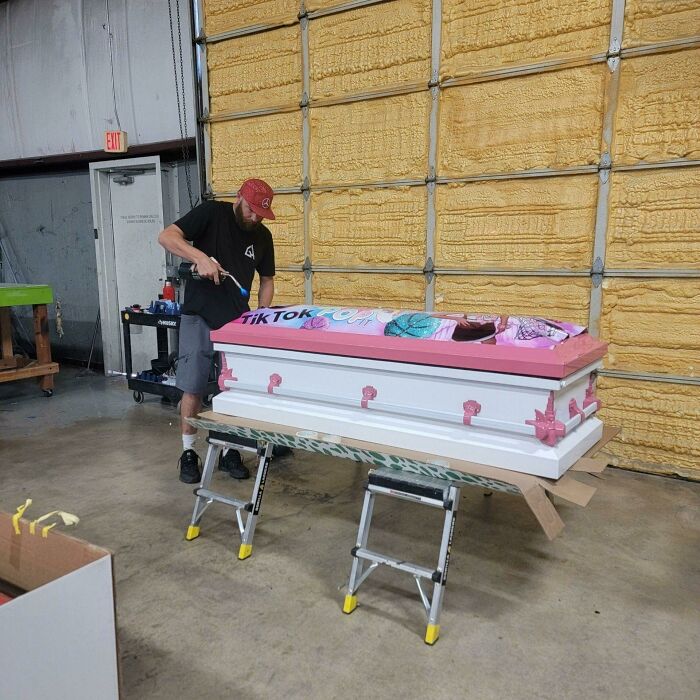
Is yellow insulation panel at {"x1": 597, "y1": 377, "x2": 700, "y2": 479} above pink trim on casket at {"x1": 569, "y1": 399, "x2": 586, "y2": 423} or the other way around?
the other way around

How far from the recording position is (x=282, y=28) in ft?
14.4

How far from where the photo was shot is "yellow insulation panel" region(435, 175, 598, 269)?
3.52 metres

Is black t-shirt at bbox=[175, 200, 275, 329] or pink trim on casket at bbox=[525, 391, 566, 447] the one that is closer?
pink trim on casket at bbox=[525, 391, 566, 447]

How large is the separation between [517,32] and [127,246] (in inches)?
170

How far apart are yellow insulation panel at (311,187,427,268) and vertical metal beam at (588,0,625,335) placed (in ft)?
3.70

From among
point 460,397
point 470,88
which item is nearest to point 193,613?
point 460,397

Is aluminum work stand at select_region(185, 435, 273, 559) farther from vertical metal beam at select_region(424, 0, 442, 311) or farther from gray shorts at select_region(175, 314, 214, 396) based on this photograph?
vertical metal beam at select_region(424, 0, 442, 311)

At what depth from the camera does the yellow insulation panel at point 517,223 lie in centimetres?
352

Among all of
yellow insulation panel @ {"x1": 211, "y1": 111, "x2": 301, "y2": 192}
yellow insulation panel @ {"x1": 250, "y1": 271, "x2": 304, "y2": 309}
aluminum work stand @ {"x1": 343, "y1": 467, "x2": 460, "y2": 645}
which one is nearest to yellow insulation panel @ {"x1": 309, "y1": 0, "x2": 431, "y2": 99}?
yellow insulation panel @ {"x1": 211, "y1": 111, "x2": 301, "y2": 192}

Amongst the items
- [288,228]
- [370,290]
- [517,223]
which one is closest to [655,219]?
[517,223]

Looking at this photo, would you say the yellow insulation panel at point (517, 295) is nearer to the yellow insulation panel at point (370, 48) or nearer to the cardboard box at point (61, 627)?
the yellow insulation panel at point (370, 48)

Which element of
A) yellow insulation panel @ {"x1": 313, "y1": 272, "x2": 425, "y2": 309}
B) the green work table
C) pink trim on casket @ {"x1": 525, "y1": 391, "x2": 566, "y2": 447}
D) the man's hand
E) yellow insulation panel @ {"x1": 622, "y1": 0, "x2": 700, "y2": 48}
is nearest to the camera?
pink trim on casket @ {"x1": 525, "y1": 391, "x2": 566, "y2": 447}

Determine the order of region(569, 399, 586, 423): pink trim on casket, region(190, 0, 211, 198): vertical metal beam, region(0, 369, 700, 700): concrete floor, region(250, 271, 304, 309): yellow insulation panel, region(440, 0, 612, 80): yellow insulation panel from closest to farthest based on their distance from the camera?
region(0, 369, 700, 700): concrete floor
region(569, 399, 586, 423): pink trim on casket
region(440, 0, 612, 80): yellow insulation panel
region(250, 271, 304, 309): yellow insulation panel
region(190, 0, 211, 198): vertical metal beam

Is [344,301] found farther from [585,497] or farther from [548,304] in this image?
[585,497]
